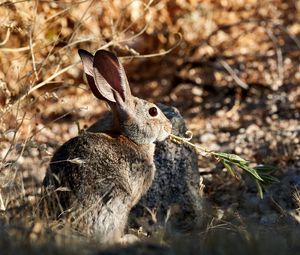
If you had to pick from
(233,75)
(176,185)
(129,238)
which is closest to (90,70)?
(129,238)

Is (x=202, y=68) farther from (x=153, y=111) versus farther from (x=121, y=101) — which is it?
(x=121, y=101)

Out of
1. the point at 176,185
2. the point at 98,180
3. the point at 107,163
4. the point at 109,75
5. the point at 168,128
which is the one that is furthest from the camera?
the point at 176,185

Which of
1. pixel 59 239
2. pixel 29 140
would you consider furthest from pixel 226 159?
pixel 59 239

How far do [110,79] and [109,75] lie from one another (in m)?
0.04

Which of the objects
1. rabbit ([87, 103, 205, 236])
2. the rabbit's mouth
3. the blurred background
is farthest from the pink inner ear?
the blurred background

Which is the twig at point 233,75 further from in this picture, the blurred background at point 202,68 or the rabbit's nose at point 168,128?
the rabbit's nose at point 168,128

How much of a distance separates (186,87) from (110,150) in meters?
5.56

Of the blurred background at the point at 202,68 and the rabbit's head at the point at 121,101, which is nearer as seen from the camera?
the rabbit's head at the point at 121,101

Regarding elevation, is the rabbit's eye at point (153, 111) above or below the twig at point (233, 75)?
above

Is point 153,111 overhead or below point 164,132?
overhead

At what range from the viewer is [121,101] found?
21.5 ft

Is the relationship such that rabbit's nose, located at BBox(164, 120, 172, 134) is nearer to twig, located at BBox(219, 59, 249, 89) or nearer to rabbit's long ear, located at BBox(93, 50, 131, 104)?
rabbit's long ear, located at BBox(93, 50, 131, 104)

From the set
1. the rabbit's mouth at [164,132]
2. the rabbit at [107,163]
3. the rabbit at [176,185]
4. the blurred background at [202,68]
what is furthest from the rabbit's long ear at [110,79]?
the blurred background at [202,68]

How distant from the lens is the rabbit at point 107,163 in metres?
5.66
